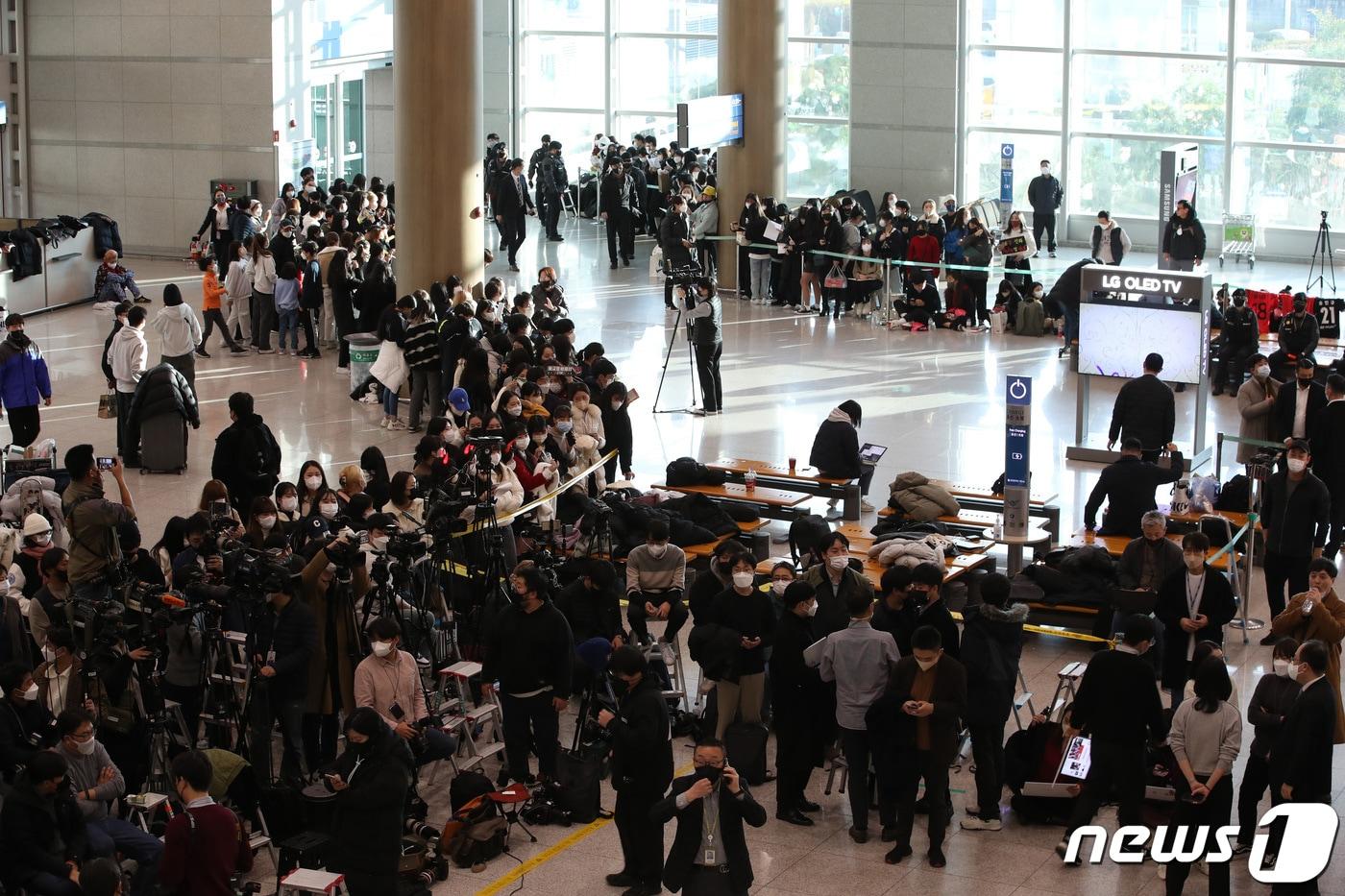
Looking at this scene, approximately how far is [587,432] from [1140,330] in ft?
19.4

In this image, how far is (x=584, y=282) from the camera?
28.6 m

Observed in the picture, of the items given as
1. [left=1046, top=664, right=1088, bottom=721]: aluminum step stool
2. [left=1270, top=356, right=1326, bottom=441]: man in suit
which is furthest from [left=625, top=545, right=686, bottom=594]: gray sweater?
[left=1270, top=356, right=1326, bottom=441]: man in suit

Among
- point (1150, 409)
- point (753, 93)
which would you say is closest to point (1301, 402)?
point (1150, 409)

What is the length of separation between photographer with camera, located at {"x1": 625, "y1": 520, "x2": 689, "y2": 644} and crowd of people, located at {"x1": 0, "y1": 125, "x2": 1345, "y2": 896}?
0.07 feet

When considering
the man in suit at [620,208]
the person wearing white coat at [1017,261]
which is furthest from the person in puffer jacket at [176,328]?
the man in suit at [620,208]

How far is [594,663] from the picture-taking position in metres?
10.7

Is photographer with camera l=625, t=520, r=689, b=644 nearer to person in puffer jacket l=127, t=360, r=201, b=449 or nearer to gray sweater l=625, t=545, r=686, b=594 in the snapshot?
gray sweater l=625, t=545, r=686, b=594

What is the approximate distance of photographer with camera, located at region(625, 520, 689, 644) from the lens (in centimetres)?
1132

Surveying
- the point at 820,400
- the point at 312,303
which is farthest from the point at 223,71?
the point at 820,400

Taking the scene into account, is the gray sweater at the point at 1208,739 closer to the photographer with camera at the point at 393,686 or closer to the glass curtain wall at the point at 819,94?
the photographer with camera at the point at 393,686

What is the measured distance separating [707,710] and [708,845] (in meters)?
2.50

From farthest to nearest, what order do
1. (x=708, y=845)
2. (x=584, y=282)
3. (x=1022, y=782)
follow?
(x=584, y=282) → (x=1022, y=782) → (x=708, y=845)

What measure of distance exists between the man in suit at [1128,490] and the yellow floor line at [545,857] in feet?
17.6

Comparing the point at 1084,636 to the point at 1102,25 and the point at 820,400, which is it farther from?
the point at 1102,25
